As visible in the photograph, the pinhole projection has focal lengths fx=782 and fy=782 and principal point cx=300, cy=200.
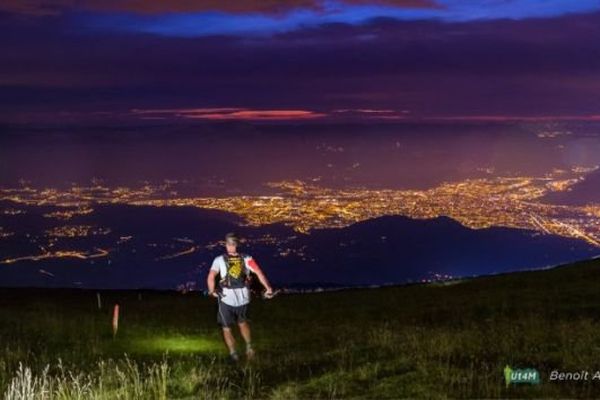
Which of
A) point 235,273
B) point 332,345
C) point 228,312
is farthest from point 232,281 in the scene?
point 332,345

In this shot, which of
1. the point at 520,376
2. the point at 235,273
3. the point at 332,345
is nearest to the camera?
the point at 520,376

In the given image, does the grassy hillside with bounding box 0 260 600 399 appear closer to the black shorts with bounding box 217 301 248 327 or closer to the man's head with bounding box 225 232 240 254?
the black shorts with bounding box 217 301 248 327

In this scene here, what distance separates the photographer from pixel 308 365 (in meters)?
17.5

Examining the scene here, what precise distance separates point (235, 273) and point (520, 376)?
6969 millimetres

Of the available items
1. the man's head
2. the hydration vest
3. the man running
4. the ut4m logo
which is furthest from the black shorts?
the ut4m logo

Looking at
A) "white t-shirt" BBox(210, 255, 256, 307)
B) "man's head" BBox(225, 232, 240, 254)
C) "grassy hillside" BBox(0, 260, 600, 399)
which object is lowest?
"grassy hillside" BBox(0, 260, 600, 399)

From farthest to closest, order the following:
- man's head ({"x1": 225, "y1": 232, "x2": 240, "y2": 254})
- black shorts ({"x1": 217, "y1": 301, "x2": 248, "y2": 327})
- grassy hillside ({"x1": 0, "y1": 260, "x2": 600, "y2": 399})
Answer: black shorts ({"x1": 217, "y1": 301, "x2": 248, "y2": 327}) → man's head ({"x1": 225, "y1": 232, "x2": 240, "y2": 254}) → grassy hillside ({"x1": 0, "y1": 260, "x2": 600, "y2": 399})

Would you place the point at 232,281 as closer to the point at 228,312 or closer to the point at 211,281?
the point at 211,281

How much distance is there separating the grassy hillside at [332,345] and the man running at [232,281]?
128cm

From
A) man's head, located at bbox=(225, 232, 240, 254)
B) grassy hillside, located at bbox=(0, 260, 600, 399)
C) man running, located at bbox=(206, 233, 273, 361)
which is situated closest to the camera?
grassy hillside, located at bbox=(0, 260, 600, 399)

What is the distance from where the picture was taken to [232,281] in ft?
60.2

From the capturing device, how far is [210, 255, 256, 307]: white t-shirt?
18.2 m

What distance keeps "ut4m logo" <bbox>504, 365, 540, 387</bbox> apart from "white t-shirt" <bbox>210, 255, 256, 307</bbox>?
6.57m

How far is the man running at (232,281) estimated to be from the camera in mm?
18141
